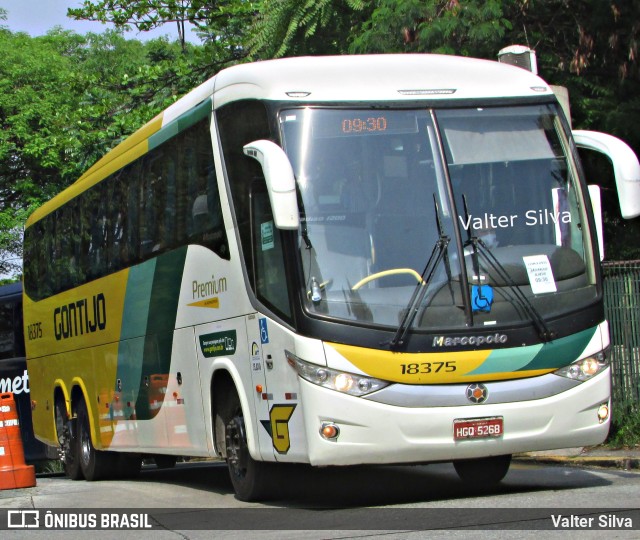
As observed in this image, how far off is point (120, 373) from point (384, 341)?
6.02 meters

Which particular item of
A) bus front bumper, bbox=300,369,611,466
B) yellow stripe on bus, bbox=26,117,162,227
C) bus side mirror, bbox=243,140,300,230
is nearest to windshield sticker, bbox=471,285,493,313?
bus front bumper, bbox=300,369,611,466

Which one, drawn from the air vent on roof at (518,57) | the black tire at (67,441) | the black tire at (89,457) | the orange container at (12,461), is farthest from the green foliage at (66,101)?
the air vent on roof at (518,57)

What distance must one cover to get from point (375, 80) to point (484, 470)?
3.74 metres

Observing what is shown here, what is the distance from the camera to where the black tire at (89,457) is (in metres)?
15.8

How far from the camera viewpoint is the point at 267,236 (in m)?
9.52

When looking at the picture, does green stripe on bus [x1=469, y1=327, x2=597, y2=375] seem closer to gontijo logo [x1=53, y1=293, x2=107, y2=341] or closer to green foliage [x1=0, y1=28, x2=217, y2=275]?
gontijo logo [x1=53, y1=293, x2=107, y2=341]

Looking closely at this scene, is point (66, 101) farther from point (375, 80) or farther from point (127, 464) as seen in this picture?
point (375, 80)

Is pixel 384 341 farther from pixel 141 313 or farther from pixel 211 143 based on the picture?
pixel 141 313

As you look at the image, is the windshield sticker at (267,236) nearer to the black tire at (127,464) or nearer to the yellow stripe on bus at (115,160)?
the yellow stripe on bus at (115,160)

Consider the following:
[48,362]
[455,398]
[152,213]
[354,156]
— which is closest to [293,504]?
[455,398]

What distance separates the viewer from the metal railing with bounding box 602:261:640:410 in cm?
1353

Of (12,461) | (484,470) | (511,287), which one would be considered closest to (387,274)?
(511,287)

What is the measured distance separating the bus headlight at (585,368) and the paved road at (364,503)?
0.94 m

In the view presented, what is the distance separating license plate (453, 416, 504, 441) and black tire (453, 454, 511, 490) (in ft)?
5.63
